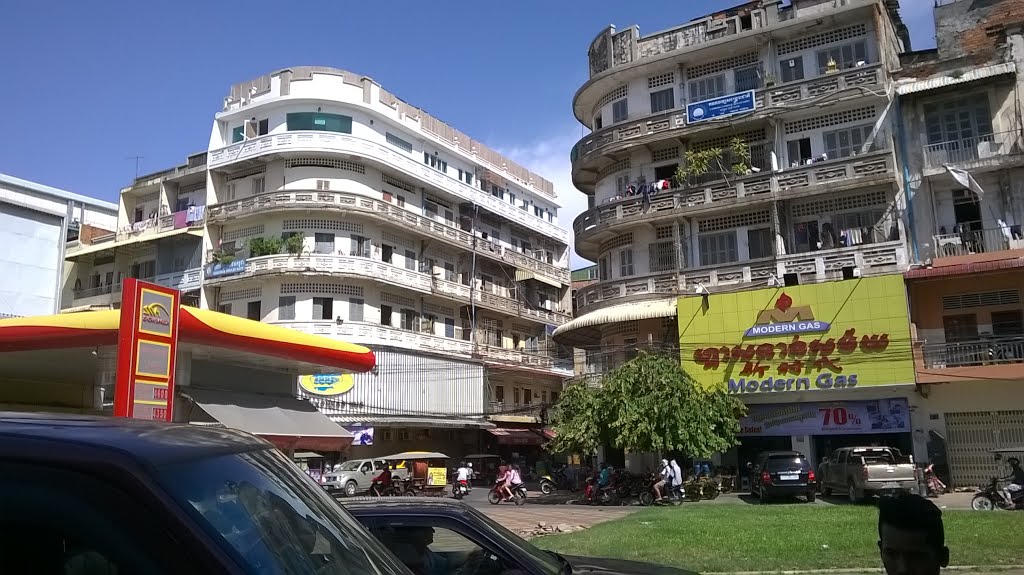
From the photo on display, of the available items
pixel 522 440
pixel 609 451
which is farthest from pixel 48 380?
pixel 522 440

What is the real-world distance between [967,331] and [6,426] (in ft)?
96.5

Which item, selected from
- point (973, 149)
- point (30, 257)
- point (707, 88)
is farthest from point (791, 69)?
point (30, 257)

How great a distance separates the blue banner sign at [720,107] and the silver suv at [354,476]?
60.1 ft

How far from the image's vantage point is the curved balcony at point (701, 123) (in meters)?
28.2

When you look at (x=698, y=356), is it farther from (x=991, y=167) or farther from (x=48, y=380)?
(x=48, y=380)

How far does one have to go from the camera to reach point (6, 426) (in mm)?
2016

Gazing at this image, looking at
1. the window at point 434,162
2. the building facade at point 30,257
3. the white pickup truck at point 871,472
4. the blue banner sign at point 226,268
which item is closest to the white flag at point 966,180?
the white pickup truck at point 871,472

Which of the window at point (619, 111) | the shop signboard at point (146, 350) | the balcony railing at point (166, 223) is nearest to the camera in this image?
the shop signboard at point (146, 350)

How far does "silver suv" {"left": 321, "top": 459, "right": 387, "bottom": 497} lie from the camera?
30500 mm

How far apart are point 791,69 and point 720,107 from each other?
2951 mm

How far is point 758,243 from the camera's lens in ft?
99.3

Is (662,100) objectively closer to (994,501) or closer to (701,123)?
(701,123)

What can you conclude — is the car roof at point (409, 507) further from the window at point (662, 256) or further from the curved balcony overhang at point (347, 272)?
the curved balcony overhang at point (347, 272)

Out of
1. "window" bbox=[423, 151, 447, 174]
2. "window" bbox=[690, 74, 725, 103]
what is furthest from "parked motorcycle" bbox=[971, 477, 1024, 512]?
"window" bbox=[423, 151, 447, 174]
